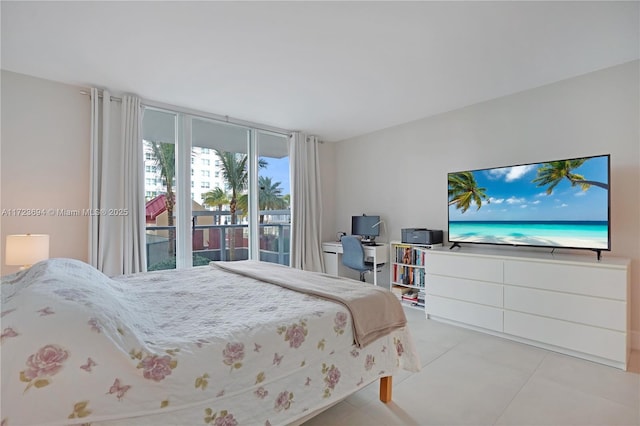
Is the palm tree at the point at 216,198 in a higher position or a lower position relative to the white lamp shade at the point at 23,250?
higher

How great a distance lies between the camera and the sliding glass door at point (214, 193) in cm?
363

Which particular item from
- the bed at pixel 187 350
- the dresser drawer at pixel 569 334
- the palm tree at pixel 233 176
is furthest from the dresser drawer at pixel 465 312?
the palm tree at pixel 233 176

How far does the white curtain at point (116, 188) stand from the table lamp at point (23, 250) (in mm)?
557

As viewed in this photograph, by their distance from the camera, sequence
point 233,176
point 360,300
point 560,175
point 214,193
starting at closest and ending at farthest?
point 360,300
point 560,175
point 214,193
point 233,176

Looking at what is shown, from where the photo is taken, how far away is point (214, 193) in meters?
4.04

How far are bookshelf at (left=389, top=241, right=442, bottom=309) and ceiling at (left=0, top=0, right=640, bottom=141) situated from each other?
1810 millimetres

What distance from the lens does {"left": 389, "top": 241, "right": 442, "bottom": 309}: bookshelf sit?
3.86 metres

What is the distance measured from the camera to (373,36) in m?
2.24

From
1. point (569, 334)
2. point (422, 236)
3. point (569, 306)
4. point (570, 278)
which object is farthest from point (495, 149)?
point (569, 334)

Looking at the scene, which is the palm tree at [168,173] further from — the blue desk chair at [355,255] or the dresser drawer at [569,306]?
the dresser drawer at [569,306]

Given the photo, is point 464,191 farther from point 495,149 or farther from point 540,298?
point 540,298

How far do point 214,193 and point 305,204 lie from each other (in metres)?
1.38

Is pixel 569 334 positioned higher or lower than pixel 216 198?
lower

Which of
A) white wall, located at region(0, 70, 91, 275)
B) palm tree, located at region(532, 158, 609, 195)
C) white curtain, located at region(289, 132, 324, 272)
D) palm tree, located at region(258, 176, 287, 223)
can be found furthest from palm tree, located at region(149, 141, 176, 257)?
palm tree, located at region(532, 158, 609, 195)
